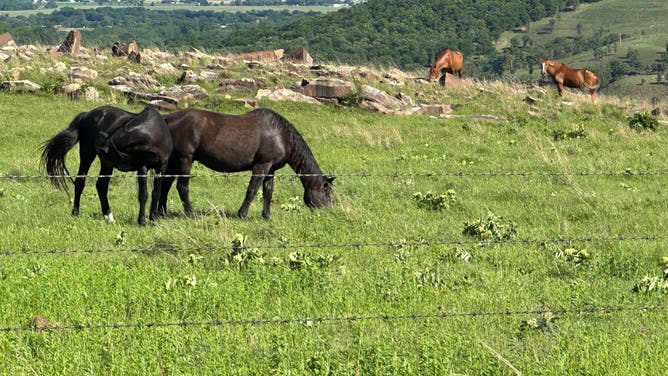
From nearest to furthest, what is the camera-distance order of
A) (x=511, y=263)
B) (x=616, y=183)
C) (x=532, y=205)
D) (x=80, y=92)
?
(x=511, y=263) → (x=532, y=205) → (x=616, y=183) → (x=80, y=92)

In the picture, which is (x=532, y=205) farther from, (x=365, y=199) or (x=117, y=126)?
(x=117, y=126)

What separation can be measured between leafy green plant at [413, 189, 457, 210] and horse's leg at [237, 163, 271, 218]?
2605 mm

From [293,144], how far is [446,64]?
2673 centimetres

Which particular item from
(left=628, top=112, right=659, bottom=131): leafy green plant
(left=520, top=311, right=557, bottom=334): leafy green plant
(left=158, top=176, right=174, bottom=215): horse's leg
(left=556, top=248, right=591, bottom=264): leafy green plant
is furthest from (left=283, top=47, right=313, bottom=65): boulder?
(left=520, top=311, right=557, bottom=334): leafy green plant

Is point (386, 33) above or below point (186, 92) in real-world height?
below

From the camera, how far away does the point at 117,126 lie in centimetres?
1374

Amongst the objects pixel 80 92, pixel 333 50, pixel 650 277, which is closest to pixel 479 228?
pixel 650 277

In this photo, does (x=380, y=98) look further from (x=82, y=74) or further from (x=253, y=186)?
(x=253, y=186)

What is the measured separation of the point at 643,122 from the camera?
27.0 metres

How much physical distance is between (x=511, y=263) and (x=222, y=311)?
3864 mm

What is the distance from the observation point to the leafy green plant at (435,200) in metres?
14.9

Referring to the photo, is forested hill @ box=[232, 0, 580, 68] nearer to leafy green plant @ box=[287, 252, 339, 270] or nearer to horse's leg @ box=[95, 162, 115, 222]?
horse's leg @ box=[95, 162, 115, 222]

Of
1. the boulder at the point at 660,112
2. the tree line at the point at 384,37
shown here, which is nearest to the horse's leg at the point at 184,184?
the boulder at the point at 660,112

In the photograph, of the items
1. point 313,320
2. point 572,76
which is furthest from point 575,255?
point 572,76
